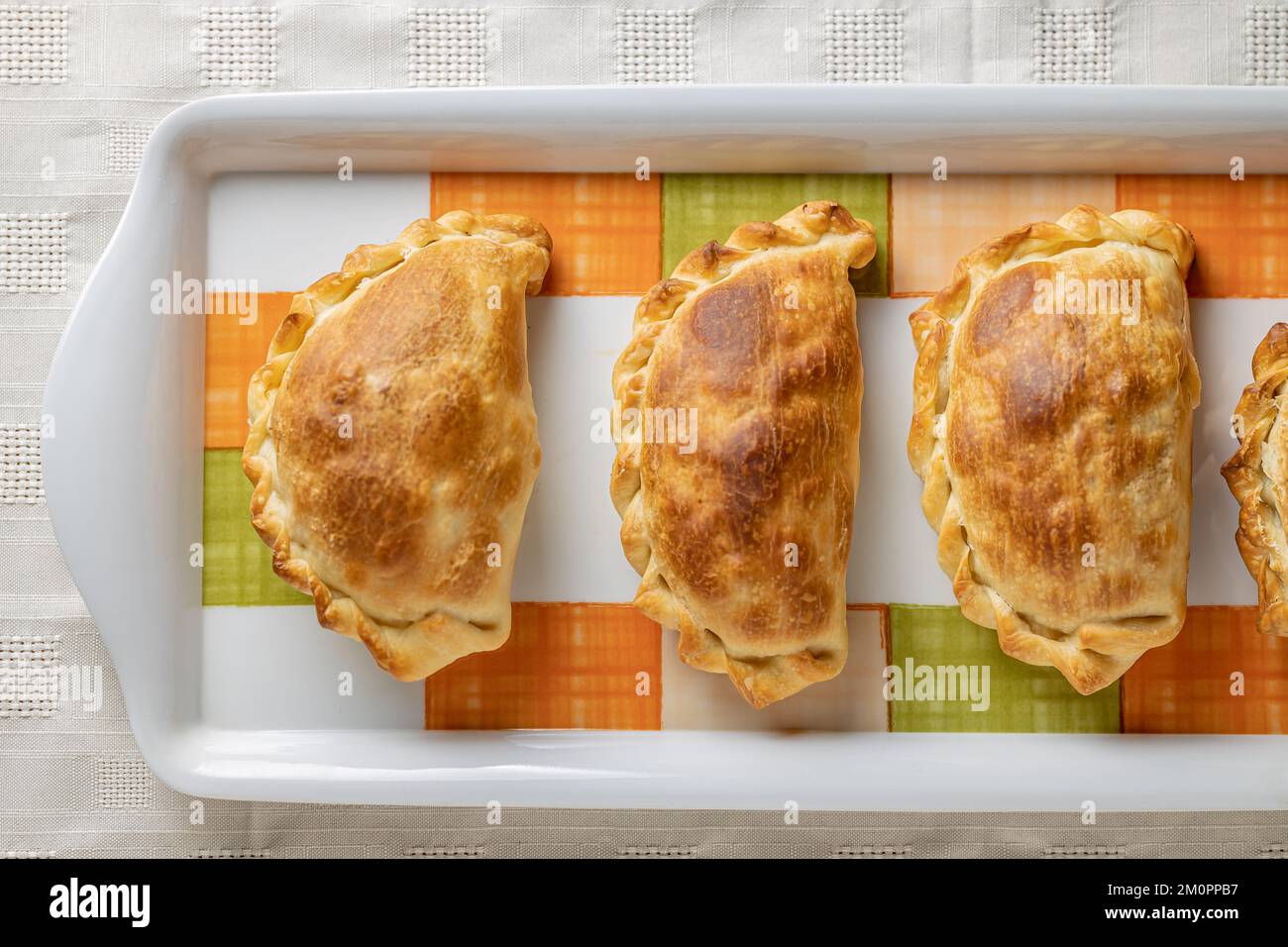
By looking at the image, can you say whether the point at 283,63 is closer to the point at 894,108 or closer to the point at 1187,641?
the point at 894,108

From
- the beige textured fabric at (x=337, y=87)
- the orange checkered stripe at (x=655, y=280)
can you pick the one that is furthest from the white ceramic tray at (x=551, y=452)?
the beige textured fabric at (x=337, y=87)

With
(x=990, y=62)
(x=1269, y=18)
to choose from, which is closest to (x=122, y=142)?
(x=990, y=62)

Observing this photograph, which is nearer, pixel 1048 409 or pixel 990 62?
pixel 1048 409

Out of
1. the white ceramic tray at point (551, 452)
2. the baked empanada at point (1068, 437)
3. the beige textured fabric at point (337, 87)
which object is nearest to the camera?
the baked empanada at point (1068, 437)

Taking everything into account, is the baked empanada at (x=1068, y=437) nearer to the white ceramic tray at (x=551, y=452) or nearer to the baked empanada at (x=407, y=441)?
the white ceramic tray at (x=551, y=452)

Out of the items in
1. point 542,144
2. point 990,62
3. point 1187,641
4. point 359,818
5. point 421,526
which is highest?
point 990,62

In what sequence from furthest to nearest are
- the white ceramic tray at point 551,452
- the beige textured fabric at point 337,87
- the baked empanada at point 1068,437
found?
the beige textured fabric at point 337,87
the white ceramic tray at point 551,452
the baked empanada at point 1068,437

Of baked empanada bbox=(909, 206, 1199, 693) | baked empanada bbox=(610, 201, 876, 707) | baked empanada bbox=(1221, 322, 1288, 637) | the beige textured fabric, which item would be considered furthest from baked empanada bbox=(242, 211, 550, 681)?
baked empanada bbox=(1221, 322, 1288, 637)
